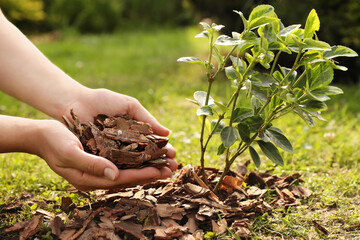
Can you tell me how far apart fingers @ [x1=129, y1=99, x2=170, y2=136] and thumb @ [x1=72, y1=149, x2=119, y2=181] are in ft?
1.77

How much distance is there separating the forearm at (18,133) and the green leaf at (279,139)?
1152mm

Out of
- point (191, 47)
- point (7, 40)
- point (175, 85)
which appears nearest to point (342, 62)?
point (175, 85)

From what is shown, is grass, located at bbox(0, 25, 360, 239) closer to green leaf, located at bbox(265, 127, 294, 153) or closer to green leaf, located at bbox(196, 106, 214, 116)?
green leaf, located at bbox(265, 127, 294, 153)

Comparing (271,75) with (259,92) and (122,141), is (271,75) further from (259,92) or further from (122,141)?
(122,141)

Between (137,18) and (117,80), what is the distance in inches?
283

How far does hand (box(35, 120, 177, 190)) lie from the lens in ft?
5.77

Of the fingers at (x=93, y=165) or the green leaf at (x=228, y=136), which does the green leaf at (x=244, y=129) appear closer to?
the green leaf at (x=228, y=136)

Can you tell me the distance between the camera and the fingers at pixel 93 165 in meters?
1.75

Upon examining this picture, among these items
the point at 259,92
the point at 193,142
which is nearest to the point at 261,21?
the point at 259,92

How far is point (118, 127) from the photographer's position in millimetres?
2115

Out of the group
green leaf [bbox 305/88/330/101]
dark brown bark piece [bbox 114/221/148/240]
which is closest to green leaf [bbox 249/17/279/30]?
green leaf [bbox 305/88/330/101]

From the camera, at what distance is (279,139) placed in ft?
6.36

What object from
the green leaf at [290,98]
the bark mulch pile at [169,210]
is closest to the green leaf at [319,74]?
the green leaf at [290,98]

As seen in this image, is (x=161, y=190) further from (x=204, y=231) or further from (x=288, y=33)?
(x=288, y=33)
